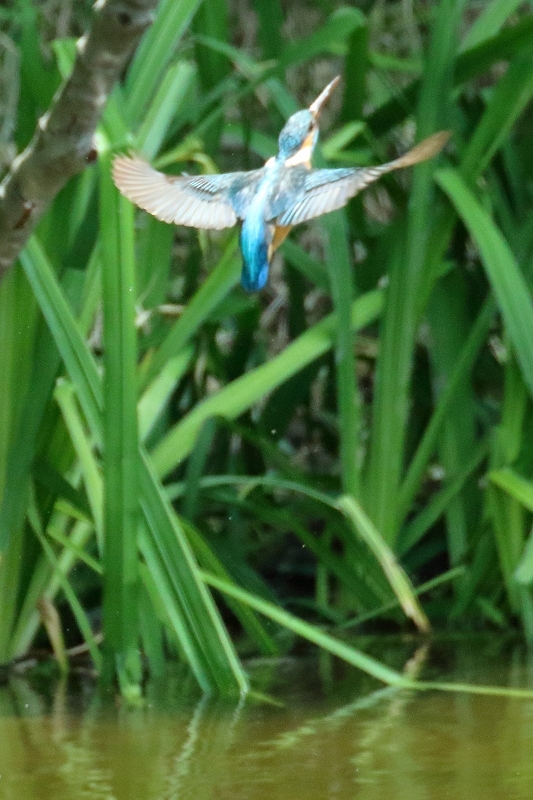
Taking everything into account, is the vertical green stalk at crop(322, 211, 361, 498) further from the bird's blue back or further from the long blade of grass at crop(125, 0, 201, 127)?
the bird's blue back

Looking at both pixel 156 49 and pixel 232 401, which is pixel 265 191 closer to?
pixel 156 49

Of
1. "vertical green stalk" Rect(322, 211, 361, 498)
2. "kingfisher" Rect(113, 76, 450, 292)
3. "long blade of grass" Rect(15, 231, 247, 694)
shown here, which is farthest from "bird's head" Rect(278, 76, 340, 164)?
"vertical green stalk" Rect(322, 211, 361, 498)

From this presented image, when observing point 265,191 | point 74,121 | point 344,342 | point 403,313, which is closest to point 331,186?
point 265,191

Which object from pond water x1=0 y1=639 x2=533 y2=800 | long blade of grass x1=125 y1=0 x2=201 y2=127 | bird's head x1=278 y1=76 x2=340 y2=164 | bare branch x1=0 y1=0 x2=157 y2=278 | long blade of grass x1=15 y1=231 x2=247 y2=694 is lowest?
pond water x1=0 y1=639 x2=533 y2=800

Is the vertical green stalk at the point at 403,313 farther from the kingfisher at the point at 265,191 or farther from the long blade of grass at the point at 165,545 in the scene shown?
the kingfisher at the point at 265,191

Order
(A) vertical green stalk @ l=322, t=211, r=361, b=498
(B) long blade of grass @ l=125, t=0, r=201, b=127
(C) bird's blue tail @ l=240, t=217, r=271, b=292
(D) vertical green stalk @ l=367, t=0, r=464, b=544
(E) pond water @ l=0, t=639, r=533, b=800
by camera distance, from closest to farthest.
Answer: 1. (C) bird's blue tail @ l=240, t=217, r=271, b=292
2. (E) pond water @ l=0, t=639, r=533, b=800
3. (B) long blade of grass @ l=125, t=0, r=201, b=127
4. (A) vertical green stalk @ l=322, t=211, r=361, b=498
5. (D) vertical green stalk @ l=367, t=0, r=464, b=544

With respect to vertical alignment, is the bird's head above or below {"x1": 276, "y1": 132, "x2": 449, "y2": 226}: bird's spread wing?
above
